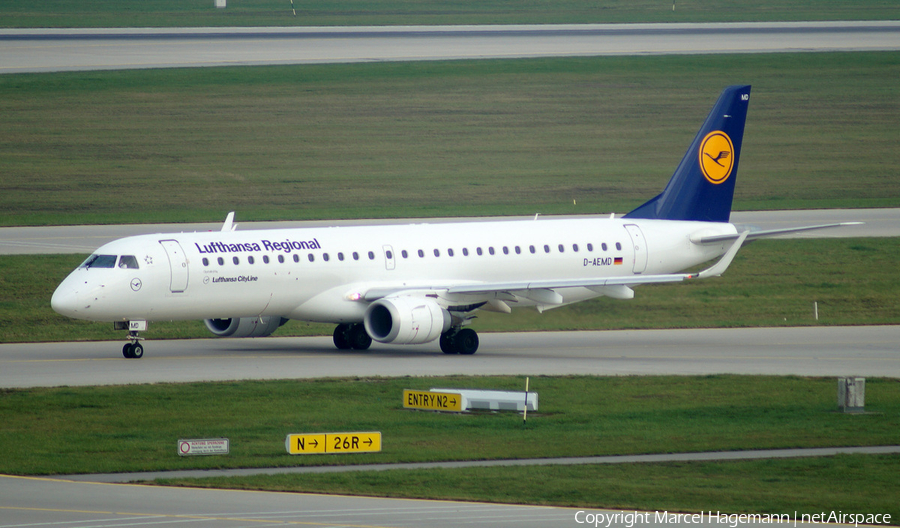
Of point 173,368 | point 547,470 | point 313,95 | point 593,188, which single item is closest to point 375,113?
point 313,95

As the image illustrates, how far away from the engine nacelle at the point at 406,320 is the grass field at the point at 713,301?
15.3ft

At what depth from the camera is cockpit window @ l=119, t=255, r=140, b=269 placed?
38.6m

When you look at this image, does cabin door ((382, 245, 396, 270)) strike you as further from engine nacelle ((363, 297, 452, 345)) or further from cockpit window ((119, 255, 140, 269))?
cockpit window ((119, 255, 140, 269))

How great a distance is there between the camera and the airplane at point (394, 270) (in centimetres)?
3891

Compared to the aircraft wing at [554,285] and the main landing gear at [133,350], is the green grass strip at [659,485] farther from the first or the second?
the main landing gear at [133,350]

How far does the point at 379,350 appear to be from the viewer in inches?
1713

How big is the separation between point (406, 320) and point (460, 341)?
274 cm

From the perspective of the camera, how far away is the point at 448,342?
41.9 m

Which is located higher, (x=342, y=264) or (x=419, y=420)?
(x=342, y=264)

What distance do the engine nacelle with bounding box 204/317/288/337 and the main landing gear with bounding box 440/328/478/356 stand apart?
5.39m

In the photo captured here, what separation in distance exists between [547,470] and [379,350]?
760 inches

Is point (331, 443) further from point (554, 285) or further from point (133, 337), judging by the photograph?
point (554, 285)

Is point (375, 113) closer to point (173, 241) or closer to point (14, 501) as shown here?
point (173, 241)

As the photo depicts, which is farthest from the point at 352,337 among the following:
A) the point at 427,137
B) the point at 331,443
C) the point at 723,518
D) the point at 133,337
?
the point at 427,137
